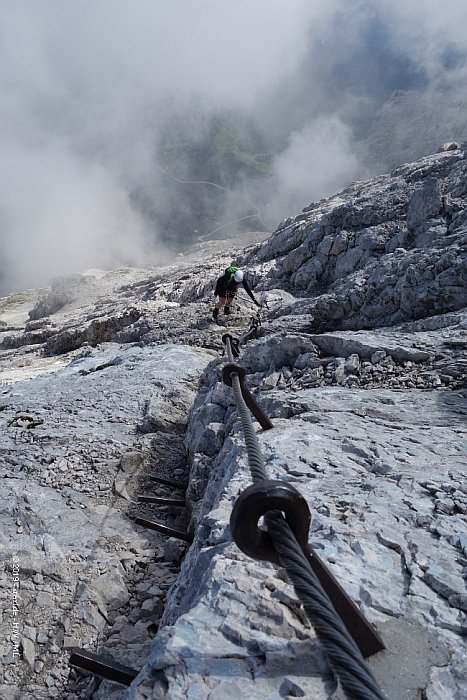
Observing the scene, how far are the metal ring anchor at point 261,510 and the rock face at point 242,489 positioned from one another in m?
0.98

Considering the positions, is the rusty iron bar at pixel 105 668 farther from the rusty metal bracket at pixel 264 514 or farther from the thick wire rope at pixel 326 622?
the thick wire rope at pixel 326 622

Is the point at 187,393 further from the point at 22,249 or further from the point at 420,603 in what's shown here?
the point at 22,249

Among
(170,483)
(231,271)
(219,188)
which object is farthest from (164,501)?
(219,188)

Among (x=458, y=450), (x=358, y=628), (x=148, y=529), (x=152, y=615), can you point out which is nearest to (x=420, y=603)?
(x=358, y=628)

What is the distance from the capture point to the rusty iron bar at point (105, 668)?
150 inches

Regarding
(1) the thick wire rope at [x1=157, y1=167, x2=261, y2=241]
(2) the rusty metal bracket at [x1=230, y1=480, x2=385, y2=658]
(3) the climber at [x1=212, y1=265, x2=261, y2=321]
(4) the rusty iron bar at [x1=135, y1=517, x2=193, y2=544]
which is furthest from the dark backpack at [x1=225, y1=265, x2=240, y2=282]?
(1) the thick wire rope at [x1=157, y1=167, x2=261, y2=241]

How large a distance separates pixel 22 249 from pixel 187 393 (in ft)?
513

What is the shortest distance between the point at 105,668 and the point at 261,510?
3.08m

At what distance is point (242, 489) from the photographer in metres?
5.22

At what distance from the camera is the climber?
17188 millimetres

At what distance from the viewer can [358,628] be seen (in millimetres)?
2768

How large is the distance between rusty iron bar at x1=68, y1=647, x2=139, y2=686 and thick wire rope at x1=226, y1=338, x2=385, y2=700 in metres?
2.69

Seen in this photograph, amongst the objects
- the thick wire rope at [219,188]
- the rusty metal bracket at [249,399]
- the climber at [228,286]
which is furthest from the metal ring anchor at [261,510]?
the thick wire rope at [219,188]

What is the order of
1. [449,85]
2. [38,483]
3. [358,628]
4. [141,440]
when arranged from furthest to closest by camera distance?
[449,85] → [141,440] → [38,483] → [358,628]
